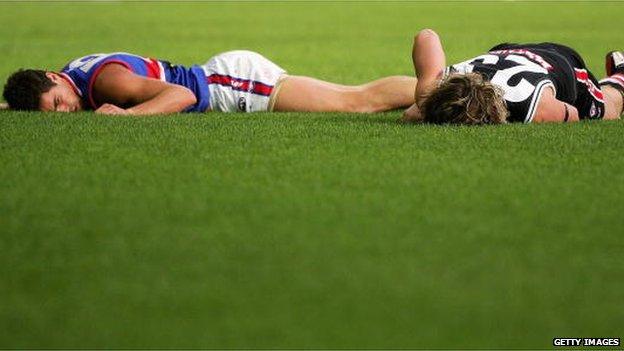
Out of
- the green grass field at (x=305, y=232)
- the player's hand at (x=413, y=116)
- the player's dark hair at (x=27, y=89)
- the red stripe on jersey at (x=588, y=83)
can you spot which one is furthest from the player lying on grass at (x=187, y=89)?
the red stripe on jersey at (x=588, y=83)

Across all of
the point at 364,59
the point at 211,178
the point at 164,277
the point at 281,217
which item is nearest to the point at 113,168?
the point at 211,178

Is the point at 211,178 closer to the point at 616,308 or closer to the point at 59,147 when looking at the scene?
the point at 59,147

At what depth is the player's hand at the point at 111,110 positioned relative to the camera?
5.67 metres

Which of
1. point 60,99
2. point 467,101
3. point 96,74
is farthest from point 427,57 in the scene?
point 60,99

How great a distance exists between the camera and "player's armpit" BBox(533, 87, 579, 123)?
5.28 m

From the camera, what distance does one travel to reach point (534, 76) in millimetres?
5199

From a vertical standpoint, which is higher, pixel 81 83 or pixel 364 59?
pixel 81 83

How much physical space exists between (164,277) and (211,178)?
3.69 feet

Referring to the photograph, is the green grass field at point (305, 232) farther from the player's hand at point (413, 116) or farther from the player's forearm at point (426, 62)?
the player's forearm at point (426, 62)

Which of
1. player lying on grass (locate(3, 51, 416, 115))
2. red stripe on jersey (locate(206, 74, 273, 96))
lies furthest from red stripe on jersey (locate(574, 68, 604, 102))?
red stripe on jersey (locate(206, 74, 273, 96))

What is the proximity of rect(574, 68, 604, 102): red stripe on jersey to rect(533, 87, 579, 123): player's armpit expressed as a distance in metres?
0.25

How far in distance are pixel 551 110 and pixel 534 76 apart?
0.59 ft

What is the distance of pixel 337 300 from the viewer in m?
2.66

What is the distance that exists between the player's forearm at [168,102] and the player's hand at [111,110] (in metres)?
0.03
